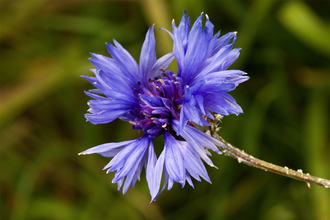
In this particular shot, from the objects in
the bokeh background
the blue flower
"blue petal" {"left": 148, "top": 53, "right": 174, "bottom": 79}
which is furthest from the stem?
Answer: the bokeh background

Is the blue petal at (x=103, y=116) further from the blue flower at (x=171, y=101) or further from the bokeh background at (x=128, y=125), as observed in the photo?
the bokeh background at (x=128, y=125)

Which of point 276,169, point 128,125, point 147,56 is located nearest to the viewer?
point 276,169

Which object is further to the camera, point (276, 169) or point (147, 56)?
point (147, 56)

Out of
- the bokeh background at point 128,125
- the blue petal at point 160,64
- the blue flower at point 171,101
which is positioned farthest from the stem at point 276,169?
the bokeh background at point 128,125

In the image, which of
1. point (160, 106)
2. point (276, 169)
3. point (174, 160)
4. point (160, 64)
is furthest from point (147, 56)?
point (276, 169)

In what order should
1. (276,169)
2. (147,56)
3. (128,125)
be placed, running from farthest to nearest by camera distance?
(128,125), (147,56), (276,169)

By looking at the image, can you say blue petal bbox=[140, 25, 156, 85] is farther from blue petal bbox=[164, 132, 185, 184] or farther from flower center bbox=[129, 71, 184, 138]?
blue petal bbox=[164, 132, 185, 184]

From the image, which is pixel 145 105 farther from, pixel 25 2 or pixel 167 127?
pixel 25 2

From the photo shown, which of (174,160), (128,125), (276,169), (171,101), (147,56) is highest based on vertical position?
(147,56)

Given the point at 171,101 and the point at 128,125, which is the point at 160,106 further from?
the point at 128,125
